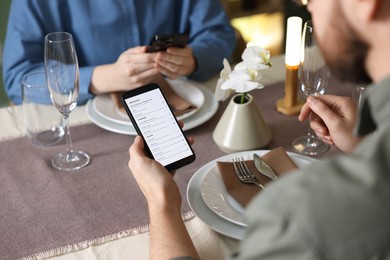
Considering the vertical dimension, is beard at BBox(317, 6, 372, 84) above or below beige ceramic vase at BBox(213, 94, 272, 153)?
above

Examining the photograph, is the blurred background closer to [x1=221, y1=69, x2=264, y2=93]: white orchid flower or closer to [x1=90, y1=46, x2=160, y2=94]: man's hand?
[x1=90, y1=46, x2=160, y2=94]: man's hand

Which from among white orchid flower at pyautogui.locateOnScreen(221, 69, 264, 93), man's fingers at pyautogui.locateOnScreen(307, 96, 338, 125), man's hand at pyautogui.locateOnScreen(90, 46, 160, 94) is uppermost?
white orchid flower at pyautogui.locateOnScreen(221, 69, 264, 93)

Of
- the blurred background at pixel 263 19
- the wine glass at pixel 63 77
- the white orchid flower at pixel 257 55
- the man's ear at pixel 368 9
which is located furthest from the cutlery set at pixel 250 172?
the blurred background at pixel 263 19

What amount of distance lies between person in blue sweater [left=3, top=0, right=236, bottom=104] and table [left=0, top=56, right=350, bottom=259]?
0.10 meters

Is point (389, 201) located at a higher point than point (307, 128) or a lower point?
higher

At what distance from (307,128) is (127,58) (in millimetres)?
474

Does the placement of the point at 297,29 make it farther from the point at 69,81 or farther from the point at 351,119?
the point at 69,81

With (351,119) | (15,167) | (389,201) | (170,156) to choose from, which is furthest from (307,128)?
(389,201)

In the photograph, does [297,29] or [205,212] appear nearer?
[205,212]

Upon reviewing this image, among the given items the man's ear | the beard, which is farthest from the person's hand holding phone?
the man's ear

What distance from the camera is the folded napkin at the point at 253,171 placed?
1.07 meters

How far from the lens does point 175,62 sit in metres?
1.49

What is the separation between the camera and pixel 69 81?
1235 millimetres

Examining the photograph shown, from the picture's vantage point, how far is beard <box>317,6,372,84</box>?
0.71m
